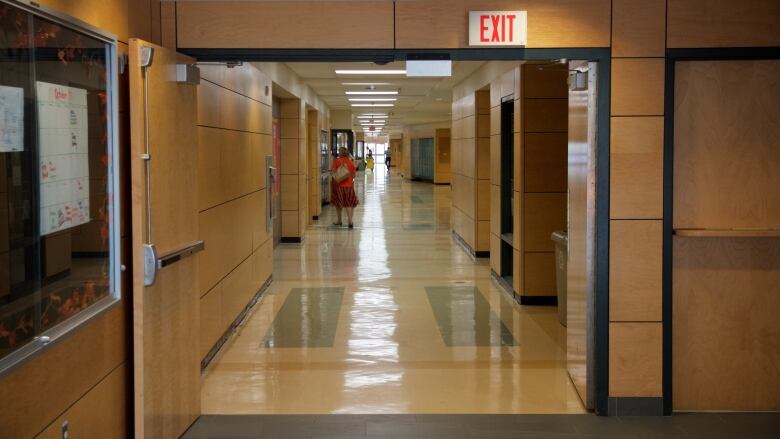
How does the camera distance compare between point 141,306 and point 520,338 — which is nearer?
point 141,306

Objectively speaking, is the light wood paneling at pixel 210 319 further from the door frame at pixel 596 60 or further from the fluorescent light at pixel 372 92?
the fluorescent light at pixel 372 92

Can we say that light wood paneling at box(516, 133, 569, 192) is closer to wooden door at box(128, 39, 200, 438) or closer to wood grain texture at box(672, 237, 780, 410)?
wood grain texture at box(672, 237, 780, 410)

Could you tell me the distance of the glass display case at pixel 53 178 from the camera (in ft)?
9.26

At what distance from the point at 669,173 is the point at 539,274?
3.66 m

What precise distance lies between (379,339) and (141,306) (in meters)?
3.29

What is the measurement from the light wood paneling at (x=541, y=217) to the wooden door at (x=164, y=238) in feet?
14.6

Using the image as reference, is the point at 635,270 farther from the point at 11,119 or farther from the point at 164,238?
the point at 11,119

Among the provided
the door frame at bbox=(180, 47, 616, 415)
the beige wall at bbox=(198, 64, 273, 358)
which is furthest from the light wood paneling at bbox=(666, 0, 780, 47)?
the beige wall at bbox=(198, 64, 273, 358)

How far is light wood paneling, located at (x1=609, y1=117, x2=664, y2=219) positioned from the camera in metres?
4.82

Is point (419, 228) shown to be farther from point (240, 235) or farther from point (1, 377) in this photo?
point (1, 377)

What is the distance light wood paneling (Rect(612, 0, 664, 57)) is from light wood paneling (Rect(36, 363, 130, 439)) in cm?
333

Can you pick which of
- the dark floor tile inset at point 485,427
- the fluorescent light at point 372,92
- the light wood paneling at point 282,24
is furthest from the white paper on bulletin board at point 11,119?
the fluorescent light at point 372,92

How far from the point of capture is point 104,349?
3.80 meters

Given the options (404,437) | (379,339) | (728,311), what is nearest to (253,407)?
(404,437)
